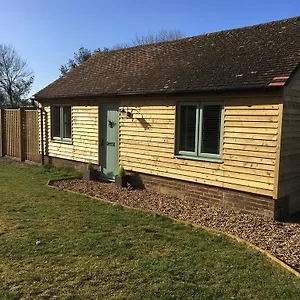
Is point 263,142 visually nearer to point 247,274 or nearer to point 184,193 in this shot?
point 184,193

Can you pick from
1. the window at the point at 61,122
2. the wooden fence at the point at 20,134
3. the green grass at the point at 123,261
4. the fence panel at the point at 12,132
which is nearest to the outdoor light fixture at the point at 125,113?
the window at the point at 61,122

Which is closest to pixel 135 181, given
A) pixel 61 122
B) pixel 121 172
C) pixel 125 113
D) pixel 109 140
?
pixel 121 172

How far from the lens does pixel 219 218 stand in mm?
6781

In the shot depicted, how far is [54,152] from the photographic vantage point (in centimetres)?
1268

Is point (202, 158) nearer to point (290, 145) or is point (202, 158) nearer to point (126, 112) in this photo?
point (290, 145)

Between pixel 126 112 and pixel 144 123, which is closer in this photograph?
pixel 144 123

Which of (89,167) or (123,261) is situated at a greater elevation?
(89,167)

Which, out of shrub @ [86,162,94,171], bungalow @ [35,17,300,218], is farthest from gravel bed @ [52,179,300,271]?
shrub @ [86,162,94,171]

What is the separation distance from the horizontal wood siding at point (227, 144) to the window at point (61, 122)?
10.9 ft

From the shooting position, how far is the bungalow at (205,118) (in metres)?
6.80

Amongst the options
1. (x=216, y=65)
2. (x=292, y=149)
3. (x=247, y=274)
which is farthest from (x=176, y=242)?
(x=216, y=65)

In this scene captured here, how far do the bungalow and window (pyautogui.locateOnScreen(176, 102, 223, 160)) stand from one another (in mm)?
24

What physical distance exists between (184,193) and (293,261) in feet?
12.7

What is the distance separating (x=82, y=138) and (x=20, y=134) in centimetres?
448
